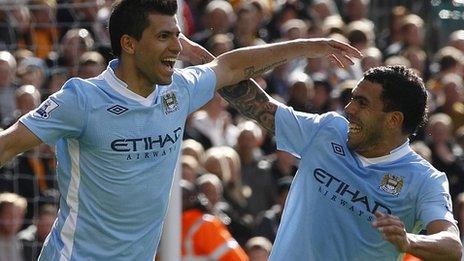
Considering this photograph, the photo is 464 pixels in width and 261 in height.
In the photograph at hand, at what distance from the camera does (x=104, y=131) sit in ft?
23.0

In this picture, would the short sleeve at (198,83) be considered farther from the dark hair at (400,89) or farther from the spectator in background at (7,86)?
the spectator in background at (7,86)

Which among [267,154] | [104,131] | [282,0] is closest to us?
[104,131]

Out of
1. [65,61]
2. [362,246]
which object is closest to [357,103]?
[362,246]

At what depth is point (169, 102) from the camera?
7301mm

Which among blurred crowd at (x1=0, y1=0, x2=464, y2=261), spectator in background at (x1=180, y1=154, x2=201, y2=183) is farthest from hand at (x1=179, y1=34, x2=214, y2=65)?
spectator in background at (x1=180, y1=154, x2=201, y2=183)

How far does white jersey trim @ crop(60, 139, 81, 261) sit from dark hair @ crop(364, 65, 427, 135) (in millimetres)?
1762

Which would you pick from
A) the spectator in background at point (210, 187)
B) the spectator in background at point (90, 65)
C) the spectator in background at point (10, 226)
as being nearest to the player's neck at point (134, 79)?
the spectator in background at point (10, 226)

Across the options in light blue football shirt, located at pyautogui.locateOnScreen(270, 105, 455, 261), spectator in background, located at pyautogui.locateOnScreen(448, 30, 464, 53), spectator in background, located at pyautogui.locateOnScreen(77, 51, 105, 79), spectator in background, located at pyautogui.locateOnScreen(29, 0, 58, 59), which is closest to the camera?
light blue football shirt, located at pyautogui.locateOnScreen(270, 105, 455, 261)

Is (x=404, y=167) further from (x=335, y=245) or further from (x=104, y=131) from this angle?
(x=104, y=131)

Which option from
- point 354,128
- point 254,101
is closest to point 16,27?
point 254,101

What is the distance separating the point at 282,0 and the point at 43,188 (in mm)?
6386

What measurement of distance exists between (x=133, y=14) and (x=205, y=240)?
4.86 m

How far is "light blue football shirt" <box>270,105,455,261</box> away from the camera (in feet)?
25.2

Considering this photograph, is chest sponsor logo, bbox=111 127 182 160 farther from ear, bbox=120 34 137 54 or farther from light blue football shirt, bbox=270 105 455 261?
light blue football shirt, bbox=270 105 455 261
